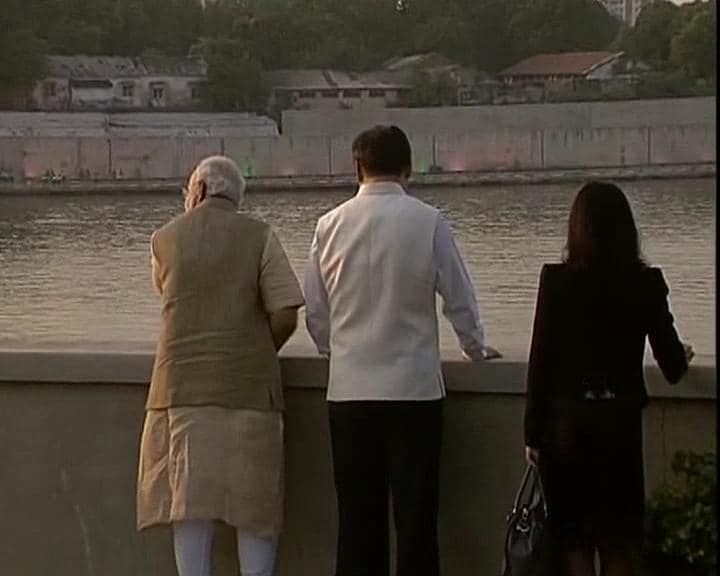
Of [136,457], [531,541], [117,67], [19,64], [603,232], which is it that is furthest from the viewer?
[117,67]

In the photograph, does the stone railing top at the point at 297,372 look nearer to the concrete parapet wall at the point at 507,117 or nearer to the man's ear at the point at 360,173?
the man's ear at the point at 360,173

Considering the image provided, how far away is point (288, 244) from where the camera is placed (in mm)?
6609

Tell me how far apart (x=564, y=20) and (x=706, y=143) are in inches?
48.8

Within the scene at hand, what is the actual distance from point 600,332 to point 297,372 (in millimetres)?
1026

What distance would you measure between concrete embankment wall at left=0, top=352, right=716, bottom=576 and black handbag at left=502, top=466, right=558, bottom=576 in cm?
50

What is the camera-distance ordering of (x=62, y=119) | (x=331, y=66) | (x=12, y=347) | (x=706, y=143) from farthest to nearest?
(x=62, y=119) → (x=331, y=66) → (x=706, y=143) → (x=12, y=347)

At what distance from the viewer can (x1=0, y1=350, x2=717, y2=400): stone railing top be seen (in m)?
3.51

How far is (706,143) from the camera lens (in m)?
7.18

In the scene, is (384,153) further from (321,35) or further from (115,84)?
(115,84)

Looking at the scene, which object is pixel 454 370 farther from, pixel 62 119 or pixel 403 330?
pixel 62 119

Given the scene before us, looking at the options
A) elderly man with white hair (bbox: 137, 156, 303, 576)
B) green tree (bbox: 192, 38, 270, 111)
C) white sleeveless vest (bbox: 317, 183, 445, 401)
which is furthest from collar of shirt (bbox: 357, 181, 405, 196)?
green tree (bbox: 192, 38, 270, 111)

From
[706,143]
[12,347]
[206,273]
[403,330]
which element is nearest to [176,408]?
[206,273]

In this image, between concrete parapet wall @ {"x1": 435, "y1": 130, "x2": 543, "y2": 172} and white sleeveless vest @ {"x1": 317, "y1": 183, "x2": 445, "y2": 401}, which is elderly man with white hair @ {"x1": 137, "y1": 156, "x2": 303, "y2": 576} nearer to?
white sleeveless vest @ {"x1": 317, "y1": 183, "x2": 445, "y2": 401}

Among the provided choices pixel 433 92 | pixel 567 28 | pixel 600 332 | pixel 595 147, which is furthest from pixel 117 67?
pixel 600 332
